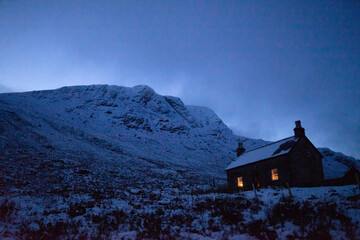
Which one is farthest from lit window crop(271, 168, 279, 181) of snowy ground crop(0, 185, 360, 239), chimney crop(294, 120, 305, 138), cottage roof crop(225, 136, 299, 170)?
snowy ground crop(0, 185, 360, 239)

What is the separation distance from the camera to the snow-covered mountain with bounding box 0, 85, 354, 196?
24.7 metres

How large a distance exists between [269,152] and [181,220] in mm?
19741

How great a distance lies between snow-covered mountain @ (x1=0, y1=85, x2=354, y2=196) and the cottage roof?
9.76m

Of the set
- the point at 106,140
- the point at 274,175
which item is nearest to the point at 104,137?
the point at 106,140

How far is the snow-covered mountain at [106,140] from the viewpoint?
24703 mm

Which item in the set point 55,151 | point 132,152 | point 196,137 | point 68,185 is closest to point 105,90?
point 196,137

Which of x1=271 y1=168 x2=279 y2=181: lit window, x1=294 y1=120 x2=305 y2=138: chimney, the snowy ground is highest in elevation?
x1=294 y1=120 x2=305 y2=138: chimney

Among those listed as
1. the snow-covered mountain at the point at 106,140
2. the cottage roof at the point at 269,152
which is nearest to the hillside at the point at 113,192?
the snow-covered mountain at the point at 106,140

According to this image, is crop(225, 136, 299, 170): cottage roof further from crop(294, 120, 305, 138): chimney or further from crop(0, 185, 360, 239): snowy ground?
crop(0, 185, 360, 239): snowy ground

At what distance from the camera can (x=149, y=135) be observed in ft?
236

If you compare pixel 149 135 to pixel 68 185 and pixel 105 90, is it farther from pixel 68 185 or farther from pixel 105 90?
pixel 68 185

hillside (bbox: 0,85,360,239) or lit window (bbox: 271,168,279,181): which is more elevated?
hillside (bbox: 0,85,360,239)

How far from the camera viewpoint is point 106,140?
2131 inches

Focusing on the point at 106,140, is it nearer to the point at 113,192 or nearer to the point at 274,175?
the point at 113,192
